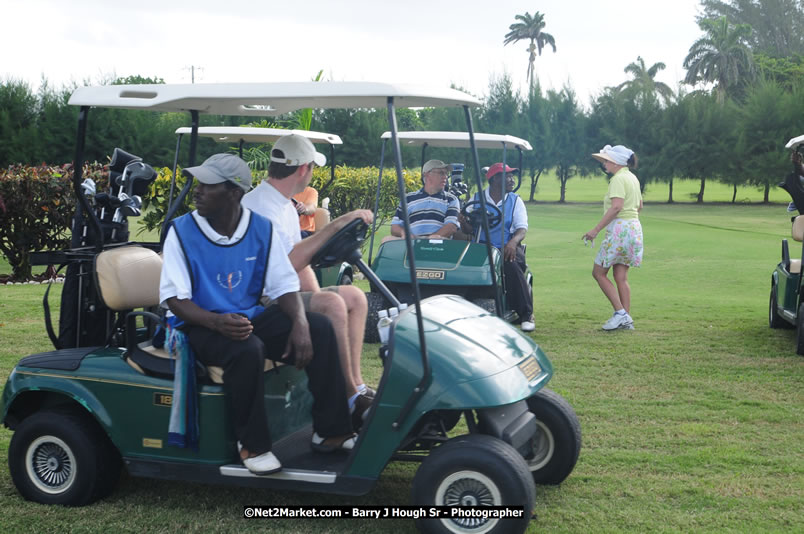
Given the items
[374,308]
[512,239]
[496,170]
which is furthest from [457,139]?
[374,308]

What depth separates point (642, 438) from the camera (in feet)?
14.6

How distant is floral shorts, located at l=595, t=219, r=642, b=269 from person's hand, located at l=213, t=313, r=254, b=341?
15.8 ft

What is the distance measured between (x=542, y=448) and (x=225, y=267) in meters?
1.59

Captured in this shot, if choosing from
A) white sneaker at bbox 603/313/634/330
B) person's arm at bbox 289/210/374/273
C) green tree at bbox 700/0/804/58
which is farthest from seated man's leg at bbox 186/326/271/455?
green tree at bbox 700/0/804/58

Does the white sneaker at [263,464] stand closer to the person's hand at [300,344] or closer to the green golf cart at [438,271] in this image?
the person's hand at [300,344]

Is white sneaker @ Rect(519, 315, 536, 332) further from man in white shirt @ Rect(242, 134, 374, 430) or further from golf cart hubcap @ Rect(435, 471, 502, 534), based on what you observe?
golf cart hubcap @ Rect(435, 471, 502, 534)

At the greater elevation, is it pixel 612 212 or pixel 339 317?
pixel 612 212

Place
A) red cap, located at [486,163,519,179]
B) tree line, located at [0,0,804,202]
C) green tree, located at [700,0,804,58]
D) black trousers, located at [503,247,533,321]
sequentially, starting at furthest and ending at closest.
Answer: green tree, located at [700,0,804,58], tree line, located at [0,0,804,202], black trousers, located at [503,247,533,321], red cap, located at [486,163,519,179]

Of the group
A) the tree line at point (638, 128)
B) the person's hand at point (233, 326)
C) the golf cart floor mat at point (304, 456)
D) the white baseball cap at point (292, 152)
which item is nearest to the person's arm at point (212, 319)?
the person's hand at point (233, 326)

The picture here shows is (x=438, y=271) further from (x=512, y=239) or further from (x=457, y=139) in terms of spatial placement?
(x=457, y=139)

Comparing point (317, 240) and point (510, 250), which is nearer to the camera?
point (317, 240)

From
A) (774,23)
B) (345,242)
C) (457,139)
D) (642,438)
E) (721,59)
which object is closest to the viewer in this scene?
(345,242)

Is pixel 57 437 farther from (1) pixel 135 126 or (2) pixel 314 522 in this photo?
(1) pixel 135 126

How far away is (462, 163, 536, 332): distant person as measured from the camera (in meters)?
7.66
